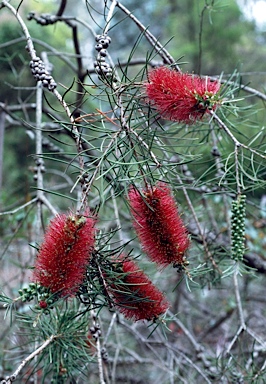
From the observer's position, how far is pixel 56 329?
0.55 m

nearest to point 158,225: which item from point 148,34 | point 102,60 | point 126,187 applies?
point 126,187

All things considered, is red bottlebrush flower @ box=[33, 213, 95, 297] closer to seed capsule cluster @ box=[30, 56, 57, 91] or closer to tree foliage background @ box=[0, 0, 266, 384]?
→ tree foliage background @ box=[0, 0, 266, 384]

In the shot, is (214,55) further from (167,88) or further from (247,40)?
(167,88)

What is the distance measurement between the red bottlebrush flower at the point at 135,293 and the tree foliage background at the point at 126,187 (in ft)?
0.06

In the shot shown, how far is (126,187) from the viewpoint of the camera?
0.44 metres

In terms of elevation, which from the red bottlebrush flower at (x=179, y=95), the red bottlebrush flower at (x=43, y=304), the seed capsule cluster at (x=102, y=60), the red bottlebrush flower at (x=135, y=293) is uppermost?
the seed capsule cluster at (x=102, y=60)

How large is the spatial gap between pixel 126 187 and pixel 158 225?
5 cm

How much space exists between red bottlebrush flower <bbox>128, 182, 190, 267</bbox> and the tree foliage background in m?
0.02

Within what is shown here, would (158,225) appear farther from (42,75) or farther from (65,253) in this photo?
(42,75)

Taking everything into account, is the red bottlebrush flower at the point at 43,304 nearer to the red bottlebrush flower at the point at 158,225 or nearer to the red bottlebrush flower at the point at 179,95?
the red bottlebrush flower at the point at 158,225

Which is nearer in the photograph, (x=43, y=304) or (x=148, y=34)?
(x=43, y=304)

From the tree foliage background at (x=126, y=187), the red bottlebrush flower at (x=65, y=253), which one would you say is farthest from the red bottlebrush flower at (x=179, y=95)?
the red bottlebrush flower at (x=65, y=253)

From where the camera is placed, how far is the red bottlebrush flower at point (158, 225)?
0.44 metres

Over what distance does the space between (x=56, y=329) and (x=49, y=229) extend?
171 mm
